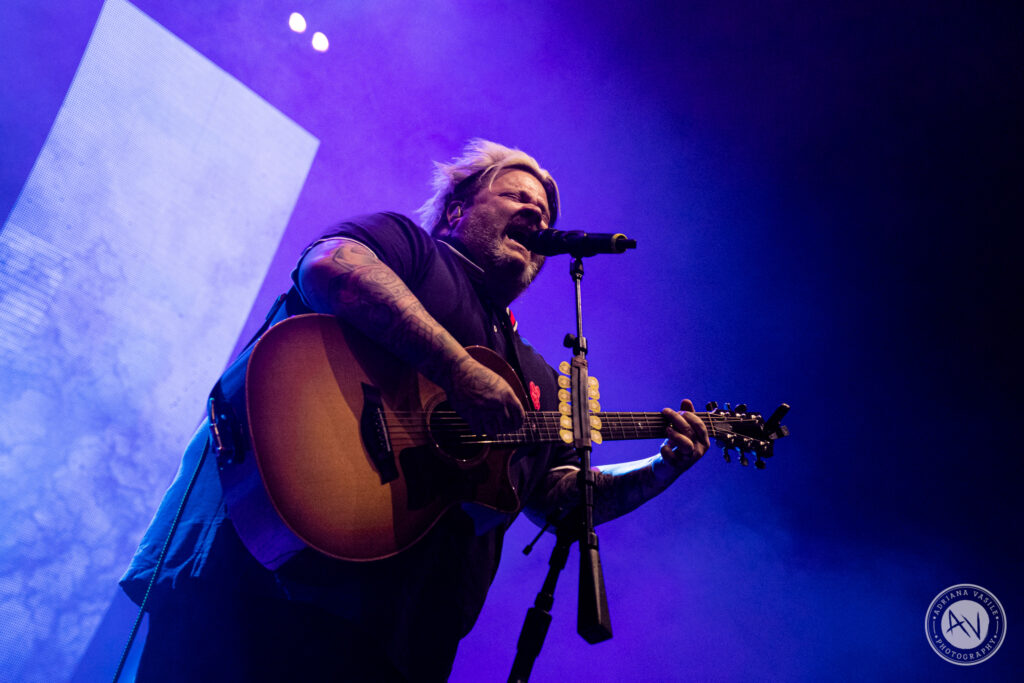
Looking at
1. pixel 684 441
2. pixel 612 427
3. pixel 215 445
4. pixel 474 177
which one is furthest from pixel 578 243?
pixel 215 445

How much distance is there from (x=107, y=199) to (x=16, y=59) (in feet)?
3.05

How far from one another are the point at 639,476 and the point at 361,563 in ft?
4.92

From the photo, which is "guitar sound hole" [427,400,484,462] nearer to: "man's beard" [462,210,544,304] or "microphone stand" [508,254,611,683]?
"microphone stand" [508,254,611,683]

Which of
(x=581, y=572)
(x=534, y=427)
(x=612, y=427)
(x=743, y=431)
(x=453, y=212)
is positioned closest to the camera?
(x=581, y=572)

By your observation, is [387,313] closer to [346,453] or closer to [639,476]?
[346,453]

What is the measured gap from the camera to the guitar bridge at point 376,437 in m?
1.57

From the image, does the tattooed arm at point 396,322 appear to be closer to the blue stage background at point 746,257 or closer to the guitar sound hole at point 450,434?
the guitar sound hole at point 450,434

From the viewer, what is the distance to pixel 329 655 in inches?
62.1

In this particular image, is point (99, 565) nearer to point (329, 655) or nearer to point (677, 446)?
point (329, 655)

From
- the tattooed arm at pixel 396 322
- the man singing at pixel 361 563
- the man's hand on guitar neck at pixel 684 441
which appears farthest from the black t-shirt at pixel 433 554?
the man's hand on guitar neck at pixel 684 441

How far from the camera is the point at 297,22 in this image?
13.6 feet

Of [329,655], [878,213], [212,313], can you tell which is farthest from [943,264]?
[212,313]

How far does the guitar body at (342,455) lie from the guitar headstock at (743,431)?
50.1 inches

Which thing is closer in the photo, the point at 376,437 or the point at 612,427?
the point at 376,437
